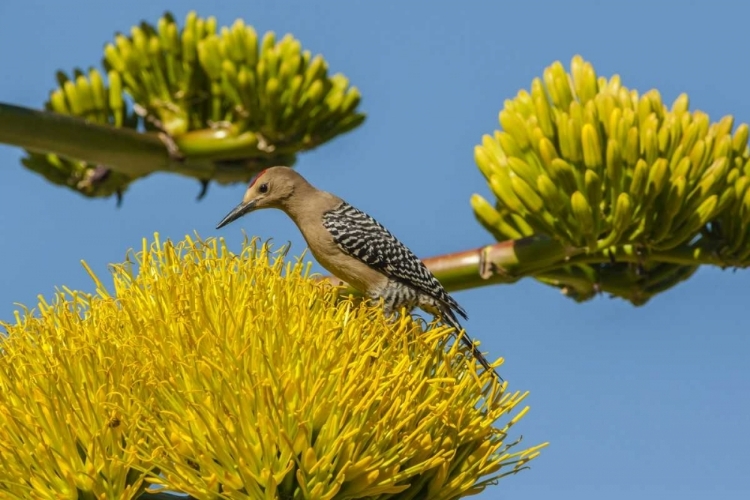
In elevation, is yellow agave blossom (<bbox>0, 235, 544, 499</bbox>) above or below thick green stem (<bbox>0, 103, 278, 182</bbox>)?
below

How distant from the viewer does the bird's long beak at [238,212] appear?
3.80 m

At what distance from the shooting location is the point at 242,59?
5.79 m

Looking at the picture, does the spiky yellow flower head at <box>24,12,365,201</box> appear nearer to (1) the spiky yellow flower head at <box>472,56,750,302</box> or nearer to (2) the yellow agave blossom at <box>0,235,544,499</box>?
(1) the spiky yellow flower head at <box>472,56,750,302</box>

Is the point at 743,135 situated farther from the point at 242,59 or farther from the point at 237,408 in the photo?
the point at 242,59

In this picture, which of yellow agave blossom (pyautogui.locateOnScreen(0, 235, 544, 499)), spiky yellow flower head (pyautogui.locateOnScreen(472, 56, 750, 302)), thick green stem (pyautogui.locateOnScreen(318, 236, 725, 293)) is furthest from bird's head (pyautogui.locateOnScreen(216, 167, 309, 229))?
yellow agave blossom (pyautogui.locateOnScreen(0, 235, 544, 499))

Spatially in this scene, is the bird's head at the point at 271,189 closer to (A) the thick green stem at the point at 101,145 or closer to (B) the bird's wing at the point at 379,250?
(B) the bird's wing at the point at 379,250

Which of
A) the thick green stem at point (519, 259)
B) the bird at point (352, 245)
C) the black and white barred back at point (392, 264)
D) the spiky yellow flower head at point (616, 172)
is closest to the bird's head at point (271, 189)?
the bird at point (352, 245)

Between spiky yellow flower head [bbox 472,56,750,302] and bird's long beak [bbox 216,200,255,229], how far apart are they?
71 cm

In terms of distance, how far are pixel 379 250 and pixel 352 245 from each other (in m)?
0.08

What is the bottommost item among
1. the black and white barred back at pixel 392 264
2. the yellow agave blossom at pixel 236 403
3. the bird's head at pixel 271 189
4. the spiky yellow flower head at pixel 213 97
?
the yellow agave blossom at pixel 236 403

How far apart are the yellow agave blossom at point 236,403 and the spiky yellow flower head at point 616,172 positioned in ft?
3.03

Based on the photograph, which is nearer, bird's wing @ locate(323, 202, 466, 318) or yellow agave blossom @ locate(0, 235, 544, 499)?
yellow agave blossom @ locate(0, 235, 544, 499)

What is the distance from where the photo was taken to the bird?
379cm

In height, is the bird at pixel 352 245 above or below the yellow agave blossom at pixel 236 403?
above
